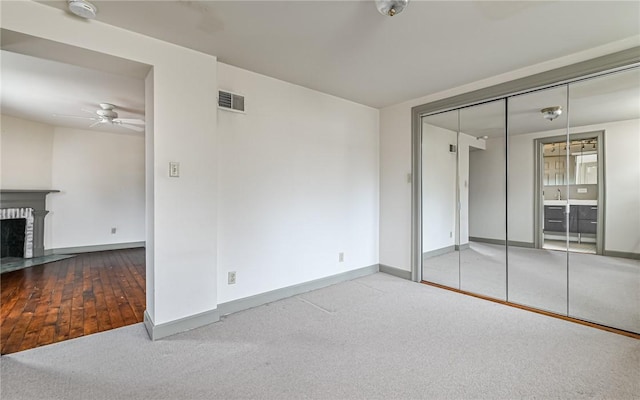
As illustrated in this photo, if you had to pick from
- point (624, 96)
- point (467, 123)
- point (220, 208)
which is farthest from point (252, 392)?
point (624, 96)

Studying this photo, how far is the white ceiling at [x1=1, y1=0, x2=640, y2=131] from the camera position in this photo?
6.52 feet

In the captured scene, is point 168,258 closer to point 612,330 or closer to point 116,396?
point 116,396

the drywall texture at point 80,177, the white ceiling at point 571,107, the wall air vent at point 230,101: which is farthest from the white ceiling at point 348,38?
the drywall texture at point 80,177

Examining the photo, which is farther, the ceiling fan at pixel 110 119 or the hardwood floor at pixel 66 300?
the ceiling fan at pixel 110 119

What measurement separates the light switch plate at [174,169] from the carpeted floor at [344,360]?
138 cm

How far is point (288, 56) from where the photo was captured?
2.70m

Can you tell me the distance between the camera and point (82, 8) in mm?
1897

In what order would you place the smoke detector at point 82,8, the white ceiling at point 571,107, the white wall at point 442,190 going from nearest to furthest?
the smoke detector at point 82,8 → the white ceiling at point 571,107 → the white wall at point 442,190

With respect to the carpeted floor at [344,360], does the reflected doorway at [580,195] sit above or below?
above

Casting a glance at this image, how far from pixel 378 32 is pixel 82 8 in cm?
210

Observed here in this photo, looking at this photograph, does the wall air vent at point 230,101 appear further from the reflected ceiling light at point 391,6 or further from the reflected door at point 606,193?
the reflected door at point 606,193

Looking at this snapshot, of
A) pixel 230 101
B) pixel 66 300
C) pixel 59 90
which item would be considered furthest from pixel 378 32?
pixel 66 300

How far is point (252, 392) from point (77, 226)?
609 centimetres

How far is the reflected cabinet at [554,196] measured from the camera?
9.59 feet
